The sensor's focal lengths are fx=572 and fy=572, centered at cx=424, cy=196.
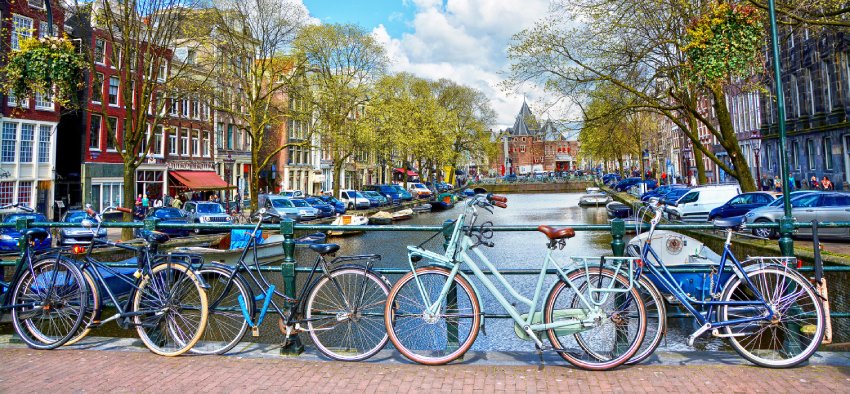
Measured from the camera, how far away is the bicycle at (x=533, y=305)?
16.1ft

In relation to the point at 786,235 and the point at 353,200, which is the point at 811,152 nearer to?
the point at 353,200

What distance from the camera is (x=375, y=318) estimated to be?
535 centimetres

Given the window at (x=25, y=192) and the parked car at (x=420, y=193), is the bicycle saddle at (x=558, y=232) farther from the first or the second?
the parked car at (x=420, y=193)

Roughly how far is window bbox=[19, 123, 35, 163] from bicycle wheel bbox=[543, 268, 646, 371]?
38023mm

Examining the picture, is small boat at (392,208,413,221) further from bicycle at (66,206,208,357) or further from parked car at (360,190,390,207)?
bicycle at (66,206,208,357)

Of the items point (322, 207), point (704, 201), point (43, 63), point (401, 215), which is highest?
point (43, 63)

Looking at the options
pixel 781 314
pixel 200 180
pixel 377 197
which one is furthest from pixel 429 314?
pixel 377 197

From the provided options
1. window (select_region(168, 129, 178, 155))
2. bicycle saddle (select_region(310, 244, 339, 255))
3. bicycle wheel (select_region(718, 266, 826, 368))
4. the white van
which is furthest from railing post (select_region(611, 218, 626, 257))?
window (select_region(168, 129, 178, 155))

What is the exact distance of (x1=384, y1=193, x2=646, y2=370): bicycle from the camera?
490 centimetres

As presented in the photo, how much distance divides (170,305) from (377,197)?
47851mm

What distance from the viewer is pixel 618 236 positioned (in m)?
5.27

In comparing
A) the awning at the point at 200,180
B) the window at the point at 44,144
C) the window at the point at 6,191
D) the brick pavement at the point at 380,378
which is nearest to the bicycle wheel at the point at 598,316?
the brick pavement at the point at 380,378

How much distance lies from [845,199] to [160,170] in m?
43.6

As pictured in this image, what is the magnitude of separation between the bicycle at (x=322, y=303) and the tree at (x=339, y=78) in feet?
117
